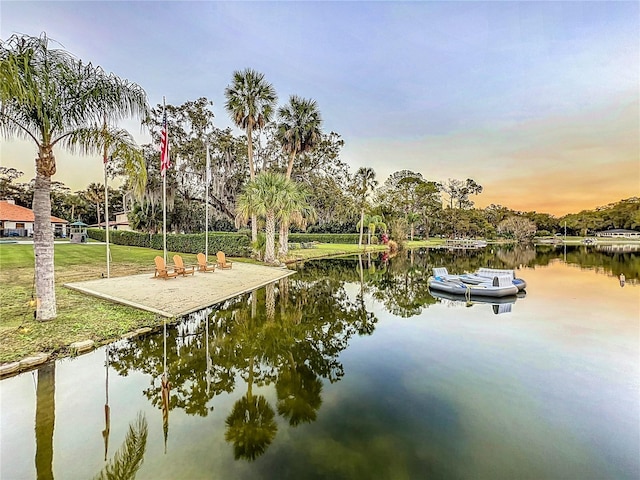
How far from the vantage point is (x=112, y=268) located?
53.4ft

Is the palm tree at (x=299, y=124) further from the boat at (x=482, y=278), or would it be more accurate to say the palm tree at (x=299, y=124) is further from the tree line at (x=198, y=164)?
the boat at (x=482, y=278)

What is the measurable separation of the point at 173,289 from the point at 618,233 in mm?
117532

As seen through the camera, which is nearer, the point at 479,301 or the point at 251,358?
the point at 251,358

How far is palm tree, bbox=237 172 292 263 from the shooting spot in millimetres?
20156

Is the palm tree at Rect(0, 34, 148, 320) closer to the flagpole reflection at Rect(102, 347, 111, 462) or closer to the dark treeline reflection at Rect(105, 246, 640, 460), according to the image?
the dark treeline reflection at Rect(105, 246, 640, 460)

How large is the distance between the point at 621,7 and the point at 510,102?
10.8m

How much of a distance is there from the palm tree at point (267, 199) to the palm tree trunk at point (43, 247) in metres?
12.9

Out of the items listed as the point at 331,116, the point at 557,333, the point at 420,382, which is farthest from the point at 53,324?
the point at 331,116

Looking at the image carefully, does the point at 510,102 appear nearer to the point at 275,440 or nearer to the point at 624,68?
the point at 624,68

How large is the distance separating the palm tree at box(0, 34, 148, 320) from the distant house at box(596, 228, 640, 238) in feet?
378

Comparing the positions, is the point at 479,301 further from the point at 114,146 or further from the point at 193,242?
the point at 193,242

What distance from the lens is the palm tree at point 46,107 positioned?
21.4 ft

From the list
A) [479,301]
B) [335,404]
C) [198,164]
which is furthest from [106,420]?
[198,164]

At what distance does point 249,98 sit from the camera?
74.0 ft
